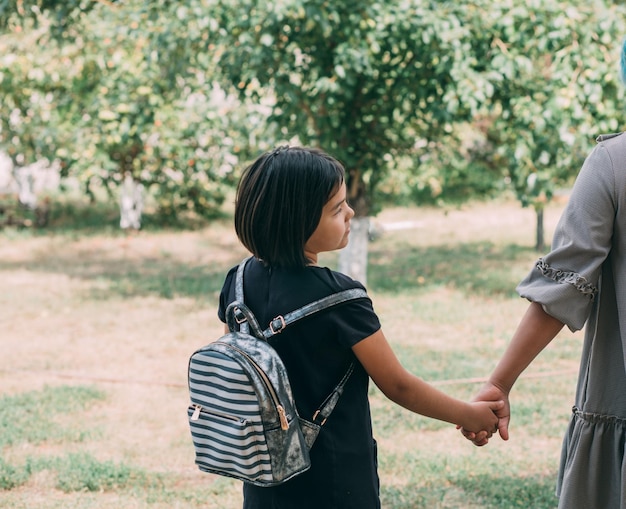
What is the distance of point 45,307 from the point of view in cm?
796

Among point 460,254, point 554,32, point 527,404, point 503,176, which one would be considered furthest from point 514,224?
point 527,404

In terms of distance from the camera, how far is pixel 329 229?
210 cm

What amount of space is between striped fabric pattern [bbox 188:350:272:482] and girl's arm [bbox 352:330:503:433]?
266 millimetres

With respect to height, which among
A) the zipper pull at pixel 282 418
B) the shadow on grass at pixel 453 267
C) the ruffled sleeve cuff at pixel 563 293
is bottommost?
the shadow on grass at pixel 453 267

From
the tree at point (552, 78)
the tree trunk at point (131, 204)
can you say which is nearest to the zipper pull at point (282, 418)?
the tree at point (552, 78)

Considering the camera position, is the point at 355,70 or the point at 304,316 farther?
the point at 355,70

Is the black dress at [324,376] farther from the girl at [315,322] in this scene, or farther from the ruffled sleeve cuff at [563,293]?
the ruffled sleeve cuff at [563,293]

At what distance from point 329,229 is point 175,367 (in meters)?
4.23

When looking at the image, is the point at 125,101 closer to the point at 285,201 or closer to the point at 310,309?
the point at 285,201

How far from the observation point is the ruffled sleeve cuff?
1.87 m

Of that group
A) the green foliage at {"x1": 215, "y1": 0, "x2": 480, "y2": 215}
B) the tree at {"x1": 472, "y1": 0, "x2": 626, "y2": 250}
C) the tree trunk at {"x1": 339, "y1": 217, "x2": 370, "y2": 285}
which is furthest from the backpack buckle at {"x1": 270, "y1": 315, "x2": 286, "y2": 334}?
the tree trunk at {"x1": 339, "y1": 217, "x2": 370, "y2": 285}

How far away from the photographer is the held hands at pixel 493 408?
2.33 m

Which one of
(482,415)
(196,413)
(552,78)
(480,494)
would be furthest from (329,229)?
(552,78)

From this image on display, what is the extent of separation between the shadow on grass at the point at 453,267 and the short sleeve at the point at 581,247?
637 centimetres
